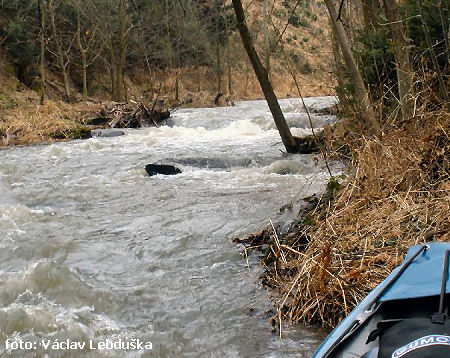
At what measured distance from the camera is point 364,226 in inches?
188

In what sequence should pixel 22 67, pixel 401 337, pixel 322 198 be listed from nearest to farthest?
pixel 401 337 < pixel 322 198 < pixel 22 67

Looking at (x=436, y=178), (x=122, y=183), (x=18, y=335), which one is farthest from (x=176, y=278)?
(x=122, y=183)

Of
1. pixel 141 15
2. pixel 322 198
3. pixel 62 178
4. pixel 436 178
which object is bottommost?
pixel 62 178

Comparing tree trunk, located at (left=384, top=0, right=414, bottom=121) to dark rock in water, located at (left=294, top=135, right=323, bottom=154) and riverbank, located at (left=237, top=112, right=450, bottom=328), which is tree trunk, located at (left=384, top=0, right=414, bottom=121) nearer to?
riverbank, located at (left=237, top=112, right=450, bottom=328)

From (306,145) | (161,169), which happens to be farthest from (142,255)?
(306,145)

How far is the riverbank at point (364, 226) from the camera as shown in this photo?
13.3 ft

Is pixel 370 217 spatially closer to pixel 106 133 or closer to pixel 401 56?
pixel 401 56

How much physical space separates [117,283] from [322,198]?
2.28 meters

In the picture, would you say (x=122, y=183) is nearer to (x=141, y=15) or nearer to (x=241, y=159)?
(x=241, y=159)

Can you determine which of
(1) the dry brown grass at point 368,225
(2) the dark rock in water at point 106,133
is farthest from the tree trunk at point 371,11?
(2) the dark rock in water at point 106,133

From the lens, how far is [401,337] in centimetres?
214

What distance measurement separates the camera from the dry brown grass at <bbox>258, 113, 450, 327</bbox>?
4055 millimetres

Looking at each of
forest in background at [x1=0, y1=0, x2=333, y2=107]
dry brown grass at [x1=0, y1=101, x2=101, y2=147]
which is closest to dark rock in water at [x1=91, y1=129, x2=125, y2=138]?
dry brown grass at [x1=0, y1=101, x2=101, y2=147]

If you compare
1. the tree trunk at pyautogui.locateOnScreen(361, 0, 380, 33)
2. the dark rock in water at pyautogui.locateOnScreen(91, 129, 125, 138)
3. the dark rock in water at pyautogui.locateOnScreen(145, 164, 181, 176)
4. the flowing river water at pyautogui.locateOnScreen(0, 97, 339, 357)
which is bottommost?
the dark rock in water at pyautogui.locateOnScreen(91, 129, 125, 138)
